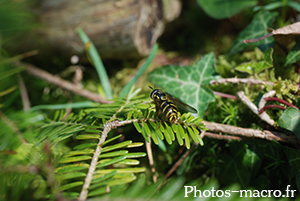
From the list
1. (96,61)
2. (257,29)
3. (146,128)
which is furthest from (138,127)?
(257,29)

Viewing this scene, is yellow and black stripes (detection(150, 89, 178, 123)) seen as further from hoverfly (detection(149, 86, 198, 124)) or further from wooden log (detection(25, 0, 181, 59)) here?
wooden log (detection(25, 0, 181, 59))

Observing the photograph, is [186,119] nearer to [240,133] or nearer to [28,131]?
[240,133]

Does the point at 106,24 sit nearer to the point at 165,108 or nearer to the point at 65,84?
the point at 65,84

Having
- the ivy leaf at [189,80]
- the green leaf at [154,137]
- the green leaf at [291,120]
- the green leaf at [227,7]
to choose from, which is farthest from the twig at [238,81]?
the green leaf at [227,7]

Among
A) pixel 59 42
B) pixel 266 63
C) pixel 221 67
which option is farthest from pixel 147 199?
pixel 59 42

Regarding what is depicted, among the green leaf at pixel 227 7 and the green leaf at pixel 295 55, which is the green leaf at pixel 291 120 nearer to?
the green leaf at pixel 295 55

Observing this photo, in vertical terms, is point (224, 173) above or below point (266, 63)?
below

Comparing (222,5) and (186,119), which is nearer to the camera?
(186,119)
